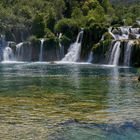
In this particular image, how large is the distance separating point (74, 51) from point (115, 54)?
38.7 feet

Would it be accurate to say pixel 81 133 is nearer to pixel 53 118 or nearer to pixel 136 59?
pixel 53 118

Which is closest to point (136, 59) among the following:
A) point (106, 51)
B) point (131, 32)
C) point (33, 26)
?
Answer: point (106, 51)

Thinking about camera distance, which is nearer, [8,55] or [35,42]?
[35,42]

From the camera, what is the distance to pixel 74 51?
76438 millimetres

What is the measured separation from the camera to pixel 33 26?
88.5 m

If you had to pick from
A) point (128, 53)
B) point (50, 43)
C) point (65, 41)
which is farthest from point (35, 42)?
point (128, 53)

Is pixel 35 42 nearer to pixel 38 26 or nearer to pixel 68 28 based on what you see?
pixel 68 28

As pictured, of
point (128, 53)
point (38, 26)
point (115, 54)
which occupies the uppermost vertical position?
point (38, 26)

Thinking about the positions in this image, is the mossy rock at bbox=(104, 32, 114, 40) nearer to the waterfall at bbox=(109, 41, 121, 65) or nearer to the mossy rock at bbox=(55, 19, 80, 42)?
the waterfall at bbox=(109, 41, 121, 65)

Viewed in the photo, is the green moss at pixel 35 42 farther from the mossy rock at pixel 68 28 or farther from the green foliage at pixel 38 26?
the mossy rock at pixel 68 28

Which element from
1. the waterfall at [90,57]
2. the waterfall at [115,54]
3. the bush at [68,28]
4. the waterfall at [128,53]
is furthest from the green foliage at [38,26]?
the waterfall at [128,53]

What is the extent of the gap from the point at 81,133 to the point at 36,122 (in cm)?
286

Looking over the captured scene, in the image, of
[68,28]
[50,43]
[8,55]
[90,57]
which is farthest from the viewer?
[68,28]

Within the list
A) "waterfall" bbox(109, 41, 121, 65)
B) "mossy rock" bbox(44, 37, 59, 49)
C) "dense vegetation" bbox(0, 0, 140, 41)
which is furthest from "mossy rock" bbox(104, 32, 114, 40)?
"mossy rock" bbox(44, 37, 59, 49)
